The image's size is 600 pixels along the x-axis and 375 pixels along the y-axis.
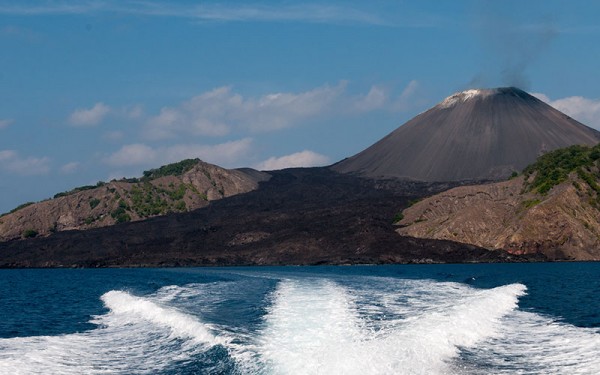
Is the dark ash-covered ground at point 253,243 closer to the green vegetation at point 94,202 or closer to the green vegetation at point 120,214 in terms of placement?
the green vegetation at point 120,214

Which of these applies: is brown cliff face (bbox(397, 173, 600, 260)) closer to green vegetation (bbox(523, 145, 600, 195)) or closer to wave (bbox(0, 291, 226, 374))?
green vegetation (bbox(523, 145, 600, 195))

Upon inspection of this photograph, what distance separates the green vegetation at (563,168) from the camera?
395 feet

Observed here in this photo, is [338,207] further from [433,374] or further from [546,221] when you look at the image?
[433,374]

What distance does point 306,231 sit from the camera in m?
141

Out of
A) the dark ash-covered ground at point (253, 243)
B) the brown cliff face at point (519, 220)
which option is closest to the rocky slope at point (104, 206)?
the dark ash-covered ground at point (253, 243)

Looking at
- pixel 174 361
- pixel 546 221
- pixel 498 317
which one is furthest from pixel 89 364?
pixel 546 221

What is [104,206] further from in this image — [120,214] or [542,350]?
[542,350]

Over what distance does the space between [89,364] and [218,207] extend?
154m

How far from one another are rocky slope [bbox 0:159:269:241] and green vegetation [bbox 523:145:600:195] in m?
84.9

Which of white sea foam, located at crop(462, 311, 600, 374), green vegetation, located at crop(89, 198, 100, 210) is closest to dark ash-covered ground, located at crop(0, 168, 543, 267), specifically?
green vegetation, located at crop(89, 198, 100, 210)

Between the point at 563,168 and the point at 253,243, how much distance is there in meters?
56.8

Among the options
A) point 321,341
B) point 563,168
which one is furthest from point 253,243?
point 321,341

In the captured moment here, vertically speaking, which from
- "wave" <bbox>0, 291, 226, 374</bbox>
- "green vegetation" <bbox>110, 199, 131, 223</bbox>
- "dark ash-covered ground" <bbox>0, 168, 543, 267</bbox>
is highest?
"green vegetation" <bbox>110, 199, 131, 223</bbox>

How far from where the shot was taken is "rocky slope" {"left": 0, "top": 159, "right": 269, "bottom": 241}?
539 ft
